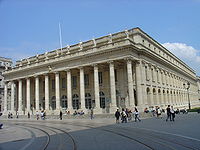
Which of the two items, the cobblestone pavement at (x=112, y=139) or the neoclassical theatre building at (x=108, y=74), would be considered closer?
the cobblestone pavement at (x=112, y=139)

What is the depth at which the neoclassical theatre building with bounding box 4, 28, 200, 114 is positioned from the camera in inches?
1422

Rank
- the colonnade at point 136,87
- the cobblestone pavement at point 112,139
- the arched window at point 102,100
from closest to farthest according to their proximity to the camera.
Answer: the cobblestone pavement at point 112,139, the colonnade at point 136,87, the arched window at point 102,100

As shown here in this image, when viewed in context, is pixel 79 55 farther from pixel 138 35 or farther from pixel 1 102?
pixel 1 102

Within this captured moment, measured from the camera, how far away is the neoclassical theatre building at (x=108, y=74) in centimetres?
3612

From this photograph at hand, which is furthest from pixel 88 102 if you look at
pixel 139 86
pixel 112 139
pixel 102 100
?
pixel 112 139

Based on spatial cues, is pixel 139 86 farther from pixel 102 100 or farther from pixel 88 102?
pixel 88 102

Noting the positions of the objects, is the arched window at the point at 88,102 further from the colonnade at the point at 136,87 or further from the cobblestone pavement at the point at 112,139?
the cobblestone pavement at the point at 112,139

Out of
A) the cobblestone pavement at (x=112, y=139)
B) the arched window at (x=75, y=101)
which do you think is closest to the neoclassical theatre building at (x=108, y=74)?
the arched window at (x=75, y=101)

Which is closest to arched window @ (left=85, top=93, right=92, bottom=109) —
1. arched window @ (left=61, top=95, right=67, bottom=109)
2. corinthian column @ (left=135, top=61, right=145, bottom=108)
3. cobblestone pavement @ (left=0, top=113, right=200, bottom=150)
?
arched window @ (left=61, top=95, right=67, bottom=109)

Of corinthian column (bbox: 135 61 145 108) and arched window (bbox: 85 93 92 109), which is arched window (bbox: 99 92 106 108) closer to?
arched window (bbox: 85 93 92 109)

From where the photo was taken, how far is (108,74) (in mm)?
41812

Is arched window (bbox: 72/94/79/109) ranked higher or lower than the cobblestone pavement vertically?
higher

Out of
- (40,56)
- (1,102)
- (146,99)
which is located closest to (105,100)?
(146,99)

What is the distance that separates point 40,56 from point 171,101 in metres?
37.6
